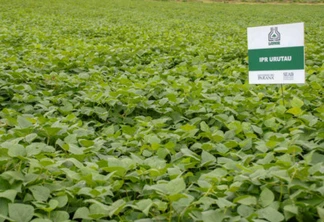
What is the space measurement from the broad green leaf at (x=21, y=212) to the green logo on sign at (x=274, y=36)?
2.59 m

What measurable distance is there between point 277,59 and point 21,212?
259 centimetres

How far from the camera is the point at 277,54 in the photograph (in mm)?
3508

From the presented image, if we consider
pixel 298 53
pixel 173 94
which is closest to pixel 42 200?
pixel 173 94

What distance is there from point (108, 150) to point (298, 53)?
1.83m

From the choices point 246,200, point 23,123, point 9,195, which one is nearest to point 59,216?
point 9,195

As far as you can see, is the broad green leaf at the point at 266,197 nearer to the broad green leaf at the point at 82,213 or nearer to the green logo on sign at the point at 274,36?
the broad green leaf at the point at 82,213

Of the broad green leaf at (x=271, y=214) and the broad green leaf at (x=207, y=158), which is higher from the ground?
the broad green leaf at (x=271, y=214)

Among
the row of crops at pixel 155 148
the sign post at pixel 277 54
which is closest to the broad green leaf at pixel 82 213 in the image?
the row of crops at pixel 155 148

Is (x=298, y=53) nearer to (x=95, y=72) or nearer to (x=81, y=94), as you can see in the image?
(x=81, y=94)

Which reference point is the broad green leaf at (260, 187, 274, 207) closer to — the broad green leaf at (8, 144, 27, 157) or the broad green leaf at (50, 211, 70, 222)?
the broad green leaf at (50, 211, 70, 222)

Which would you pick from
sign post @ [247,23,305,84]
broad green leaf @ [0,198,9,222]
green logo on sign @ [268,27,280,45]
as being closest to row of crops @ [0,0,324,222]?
broad green leaf @ [0,198,9,222]

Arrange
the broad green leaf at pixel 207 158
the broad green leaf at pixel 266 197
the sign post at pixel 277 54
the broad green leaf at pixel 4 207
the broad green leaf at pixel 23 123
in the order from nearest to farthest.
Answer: the broad green leaf at pixel 4 207
the broad green leaf at pixel 266 197
the broad green leaf at pixel 207 158
the broad green leaf at pixel 23 123
the sign post at pixel 277 54

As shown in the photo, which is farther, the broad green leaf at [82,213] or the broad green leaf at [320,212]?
the broad green leaf at [82,213]

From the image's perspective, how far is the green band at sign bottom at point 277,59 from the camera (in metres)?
3.41
